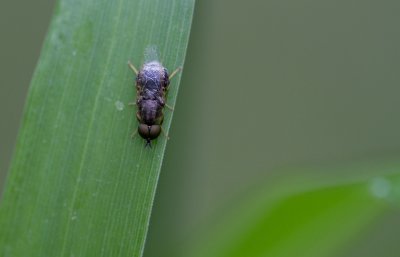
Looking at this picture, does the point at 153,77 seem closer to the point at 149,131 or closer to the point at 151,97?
the point at 151,97

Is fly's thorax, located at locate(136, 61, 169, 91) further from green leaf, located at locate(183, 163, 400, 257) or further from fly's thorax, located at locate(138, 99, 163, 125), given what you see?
green leaf, located at locate(183, 163, 400, 257)

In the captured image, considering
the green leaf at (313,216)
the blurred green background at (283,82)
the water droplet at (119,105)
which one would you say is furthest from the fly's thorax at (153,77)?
the blurred green background at (283,82)

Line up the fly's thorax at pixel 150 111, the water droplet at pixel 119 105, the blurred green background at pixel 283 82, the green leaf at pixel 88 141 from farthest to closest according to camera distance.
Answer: the blurred green background at pixel 283 82, the fly's thorax at pixel 150 111, the water droplet at pixel 119 105, the green leaf at pixel 88 141

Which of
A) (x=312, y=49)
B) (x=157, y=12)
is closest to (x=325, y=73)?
(x=312, y=49)

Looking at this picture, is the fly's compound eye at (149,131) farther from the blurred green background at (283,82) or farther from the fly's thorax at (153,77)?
the blurred green background at (283,82)

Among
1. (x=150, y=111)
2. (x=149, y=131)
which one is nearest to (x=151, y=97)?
(x=150, y=111)

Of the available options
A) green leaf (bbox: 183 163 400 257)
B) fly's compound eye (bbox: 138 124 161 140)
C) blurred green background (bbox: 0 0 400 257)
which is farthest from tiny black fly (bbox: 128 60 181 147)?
blurred green background (bbox: 0 0 400 257)

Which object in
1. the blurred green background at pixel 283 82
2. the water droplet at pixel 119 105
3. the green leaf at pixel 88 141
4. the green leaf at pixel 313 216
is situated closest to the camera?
the green leaf at pixel 313 216

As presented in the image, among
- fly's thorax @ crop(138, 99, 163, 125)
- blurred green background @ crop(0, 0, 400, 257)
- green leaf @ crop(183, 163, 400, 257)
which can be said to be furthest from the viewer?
blurred green background @ crop(0, 0, 400, 257)
